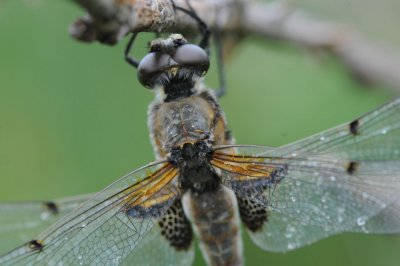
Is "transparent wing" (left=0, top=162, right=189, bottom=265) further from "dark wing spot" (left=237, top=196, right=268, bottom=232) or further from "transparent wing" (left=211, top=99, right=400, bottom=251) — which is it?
"dark wing spot" (left=237, top=196, right=268, bottom=232)

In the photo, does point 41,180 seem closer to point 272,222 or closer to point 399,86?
point 272,222

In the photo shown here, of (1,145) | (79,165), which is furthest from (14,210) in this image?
(1,145)

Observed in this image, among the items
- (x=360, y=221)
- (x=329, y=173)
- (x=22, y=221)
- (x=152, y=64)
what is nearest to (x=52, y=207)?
(x=22, y=221)

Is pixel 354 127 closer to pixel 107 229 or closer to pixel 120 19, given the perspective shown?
pixel 107 229

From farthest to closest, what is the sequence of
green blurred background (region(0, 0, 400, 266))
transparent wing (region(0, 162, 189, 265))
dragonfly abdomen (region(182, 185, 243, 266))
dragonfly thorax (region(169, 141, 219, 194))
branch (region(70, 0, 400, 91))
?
green blurred background (region(0, 0, 400, 266)) < dragonfly abdomen (region(182, 185, 243, 266)) < dragonfly thorax (region(169, 141, 219, 194)) < transparent wing (region(0, 162, 189, 265)) < branch (region(70, 0, 400, 91))

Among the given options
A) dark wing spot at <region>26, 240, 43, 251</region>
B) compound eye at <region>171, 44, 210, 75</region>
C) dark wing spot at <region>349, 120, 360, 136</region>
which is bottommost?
A: dark wing spot at <region>349, 120, 360, 136</region>

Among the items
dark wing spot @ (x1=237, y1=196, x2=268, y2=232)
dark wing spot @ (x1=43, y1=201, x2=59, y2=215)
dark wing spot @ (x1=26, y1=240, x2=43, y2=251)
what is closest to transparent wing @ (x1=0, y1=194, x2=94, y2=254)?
dark wing spot @ (x1=43, y1=201, x2=59, y2=215)

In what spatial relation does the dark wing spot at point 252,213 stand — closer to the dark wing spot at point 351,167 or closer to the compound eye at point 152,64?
A: the dark wing spot at point 351,167
